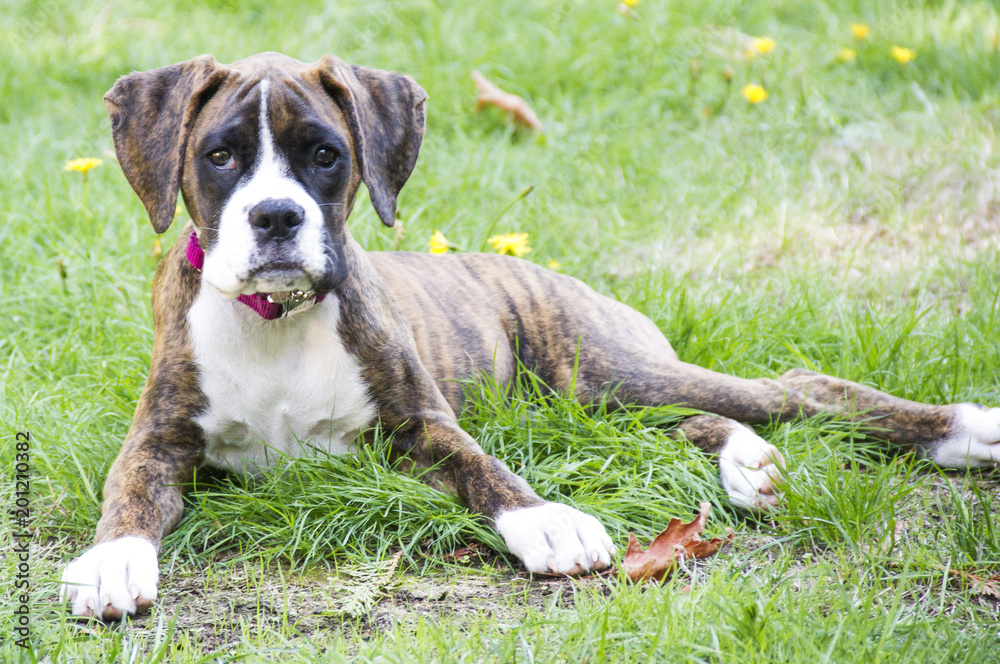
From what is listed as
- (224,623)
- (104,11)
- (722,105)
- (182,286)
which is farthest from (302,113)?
(104,11)

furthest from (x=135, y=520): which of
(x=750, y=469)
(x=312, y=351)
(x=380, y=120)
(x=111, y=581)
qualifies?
(x=750, y=469)

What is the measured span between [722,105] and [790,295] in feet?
7.39

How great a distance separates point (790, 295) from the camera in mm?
4520

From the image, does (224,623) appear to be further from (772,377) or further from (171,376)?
(772,377)

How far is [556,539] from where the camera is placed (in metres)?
2.81

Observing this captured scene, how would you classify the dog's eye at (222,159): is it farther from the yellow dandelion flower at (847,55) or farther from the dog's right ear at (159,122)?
the yellow dandelion flower at (847,55)

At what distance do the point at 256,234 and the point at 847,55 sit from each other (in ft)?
16.8

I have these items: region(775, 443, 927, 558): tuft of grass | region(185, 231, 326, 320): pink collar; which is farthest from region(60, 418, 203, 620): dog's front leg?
region(775, 443, 927, 558): tuft of grass

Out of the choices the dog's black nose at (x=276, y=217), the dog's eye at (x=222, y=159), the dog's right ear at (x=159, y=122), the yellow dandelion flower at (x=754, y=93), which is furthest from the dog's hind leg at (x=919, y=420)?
the yellow dandelion flower at (x=754, y=93)

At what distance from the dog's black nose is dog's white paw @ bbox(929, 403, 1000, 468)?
224 centimetres

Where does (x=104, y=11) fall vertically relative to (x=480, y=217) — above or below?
above

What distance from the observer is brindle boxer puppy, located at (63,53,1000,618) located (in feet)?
9.22

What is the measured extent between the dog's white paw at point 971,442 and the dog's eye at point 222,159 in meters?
2.45

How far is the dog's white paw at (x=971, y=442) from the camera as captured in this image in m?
3.37
